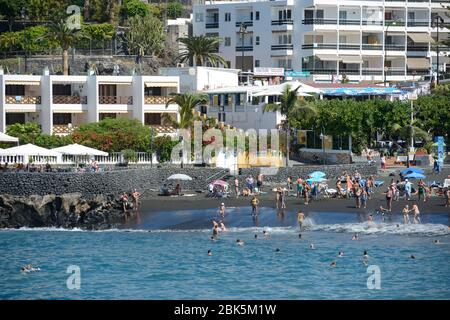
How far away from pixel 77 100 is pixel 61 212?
14.6m

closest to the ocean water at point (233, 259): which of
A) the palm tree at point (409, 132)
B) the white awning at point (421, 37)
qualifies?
the palm tree at point (409, 132)

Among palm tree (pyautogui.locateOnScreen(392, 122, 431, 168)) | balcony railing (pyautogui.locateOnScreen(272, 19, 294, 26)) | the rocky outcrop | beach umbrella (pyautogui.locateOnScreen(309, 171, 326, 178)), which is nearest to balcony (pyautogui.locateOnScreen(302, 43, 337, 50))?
balcony railing (pyautogui.locateOnScreen(272, 19, 294, 26))

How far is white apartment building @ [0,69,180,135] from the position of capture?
273 ft

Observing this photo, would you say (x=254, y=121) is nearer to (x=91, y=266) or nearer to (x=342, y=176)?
(x=342, y=176)

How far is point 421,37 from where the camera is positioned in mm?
106438

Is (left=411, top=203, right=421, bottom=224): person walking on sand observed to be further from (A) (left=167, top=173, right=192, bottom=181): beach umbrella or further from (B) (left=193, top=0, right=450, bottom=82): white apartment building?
(B) (left=193, top=0, right=450, bottom=82): white apartment building

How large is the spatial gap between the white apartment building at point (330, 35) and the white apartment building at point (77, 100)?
2005 centimetres

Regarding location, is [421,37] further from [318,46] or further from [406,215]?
[406,215]

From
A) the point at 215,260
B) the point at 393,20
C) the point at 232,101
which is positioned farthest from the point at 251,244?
the point at 393,20

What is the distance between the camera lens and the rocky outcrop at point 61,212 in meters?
70.4

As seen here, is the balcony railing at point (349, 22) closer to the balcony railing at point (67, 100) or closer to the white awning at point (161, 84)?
the white awning at point (161, 84)

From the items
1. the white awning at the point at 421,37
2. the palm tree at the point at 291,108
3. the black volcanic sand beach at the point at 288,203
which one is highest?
the white awning at the point at 421,37
